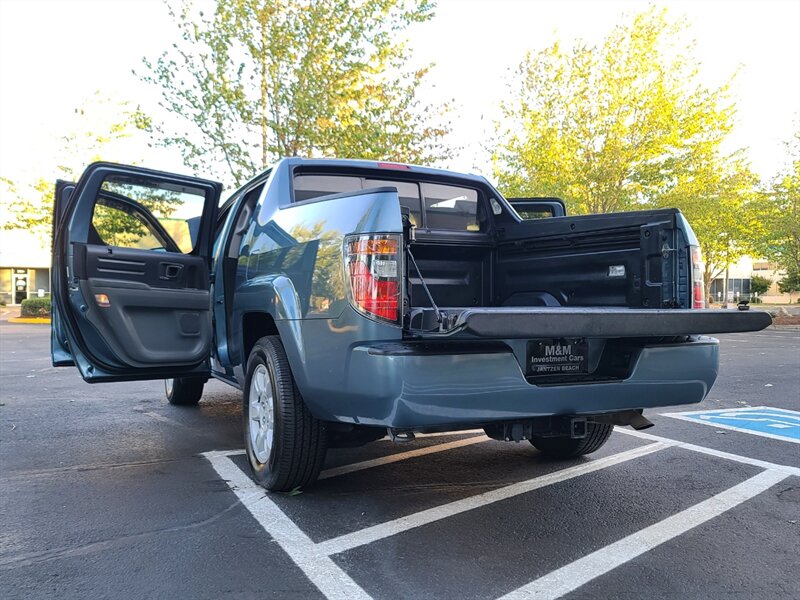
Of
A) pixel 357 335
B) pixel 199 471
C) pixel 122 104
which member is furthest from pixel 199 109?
pixel 357 335

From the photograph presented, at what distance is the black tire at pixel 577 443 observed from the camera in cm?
468

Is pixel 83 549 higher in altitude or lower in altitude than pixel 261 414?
lower

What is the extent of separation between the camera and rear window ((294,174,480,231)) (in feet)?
14.7

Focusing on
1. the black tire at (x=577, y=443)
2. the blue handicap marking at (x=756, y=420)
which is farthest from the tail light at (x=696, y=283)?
the blue handicap marking at (x=756, y=420)

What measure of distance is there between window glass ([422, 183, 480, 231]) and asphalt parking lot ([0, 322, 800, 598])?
5.65ft

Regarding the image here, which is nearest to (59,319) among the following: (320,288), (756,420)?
(320,288)

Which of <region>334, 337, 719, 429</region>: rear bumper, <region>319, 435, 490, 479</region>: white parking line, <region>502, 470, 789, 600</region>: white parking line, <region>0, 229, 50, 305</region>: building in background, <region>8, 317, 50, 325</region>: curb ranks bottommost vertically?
<region>502, 470, 789, 600</region>: white parking line

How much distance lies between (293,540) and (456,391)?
110 centimetres

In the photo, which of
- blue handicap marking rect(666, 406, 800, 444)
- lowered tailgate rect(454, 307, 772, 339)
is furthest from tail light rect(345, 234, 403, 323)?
blue handicap marking rect(666, 406, 800, 444)

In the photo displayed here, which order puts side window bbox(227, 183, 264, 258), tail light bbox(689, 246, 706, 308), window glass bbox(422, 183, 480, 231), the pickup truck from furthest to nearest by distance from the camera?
side window bbox(227, 183, 264, 258) → window glass bbox(422, 183, 480, 231) → tail light bbox(689, 246, 706, 308) → the pickup truck

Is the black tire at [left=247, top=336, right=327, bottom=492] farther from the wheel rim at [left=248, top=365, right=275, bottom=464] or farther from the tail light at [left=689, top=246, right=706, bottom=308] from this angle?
the tail light at [left=689, top=246, right=706, bottom=308]

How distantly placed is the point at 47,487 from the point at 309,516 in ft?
5.82

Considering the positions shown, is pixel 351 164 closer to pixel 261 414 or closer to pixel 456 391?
pixel 261 414

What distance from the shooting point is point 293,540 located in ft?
10.5
